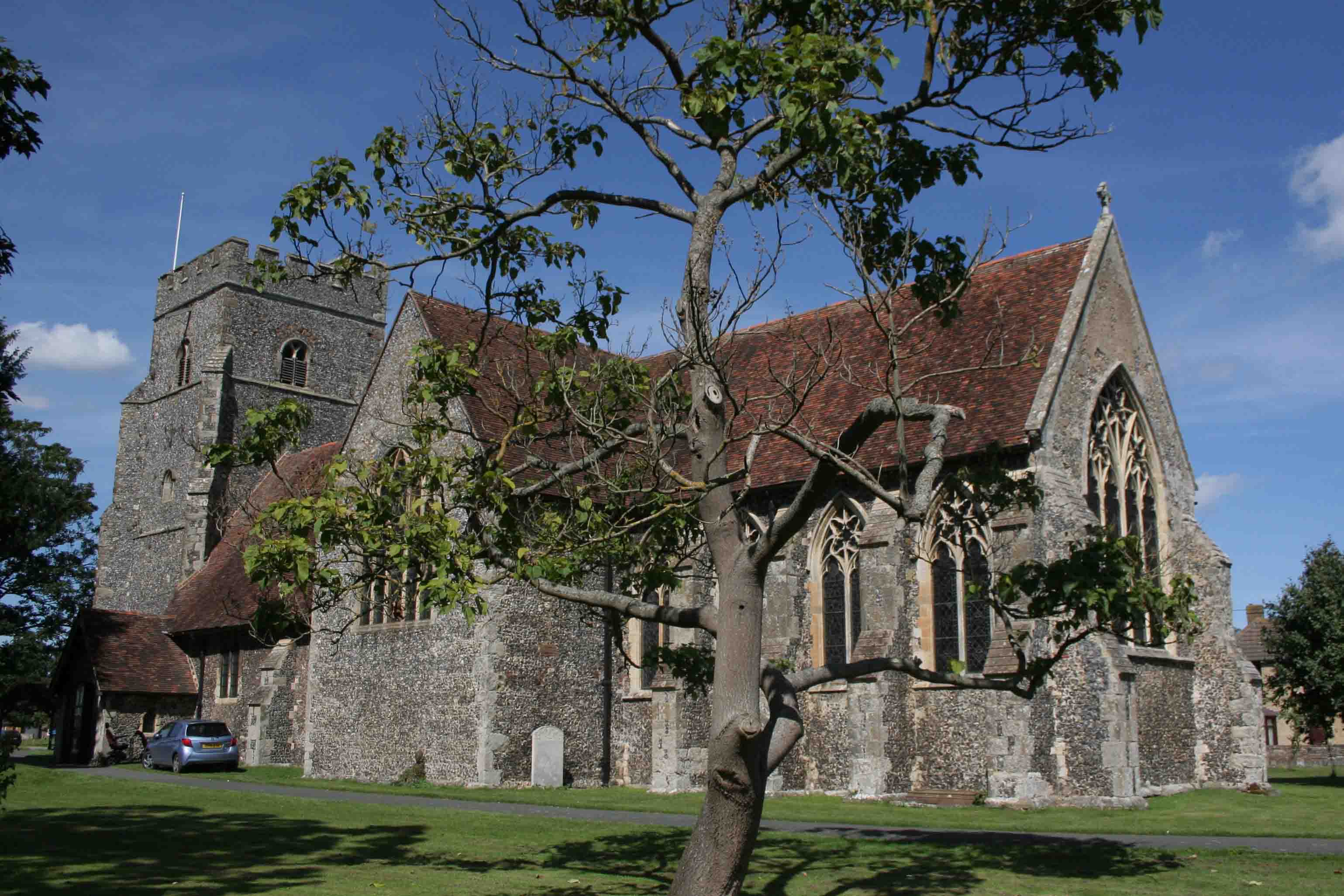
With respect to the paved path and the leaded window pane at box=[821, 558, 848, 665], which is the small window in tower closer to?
the paved path

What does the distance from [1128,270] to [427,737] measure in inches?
700

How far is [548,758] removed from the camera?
24.1 meters

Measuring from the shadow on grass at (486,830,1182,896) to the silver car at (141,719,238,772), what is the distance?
1889 centimetres

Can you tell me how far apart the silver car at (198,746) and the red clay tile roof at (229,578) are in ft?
9.88

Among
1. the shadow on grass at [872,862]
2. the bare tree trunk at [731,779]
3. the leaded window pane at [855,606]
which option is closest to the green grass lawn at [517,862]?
the shadow on grass at [872,862]

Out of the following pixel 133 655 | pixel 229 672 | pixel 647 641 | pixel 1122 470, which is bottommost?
pixel 229 672

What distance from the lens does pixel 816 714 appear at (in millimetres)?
22531

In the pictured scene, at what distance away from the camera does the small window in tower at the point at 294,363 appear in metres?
43.5

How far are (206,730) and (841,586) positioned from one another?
59.1 ft

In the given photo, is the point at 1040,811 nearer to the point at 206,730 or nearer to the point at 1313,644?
the point at 1313,644

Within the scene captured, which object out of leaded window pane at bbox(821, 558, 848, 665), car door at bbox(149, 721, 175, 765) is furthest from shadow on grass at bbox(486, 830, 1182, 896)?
car door at bbox(149, 721, 175, 765)

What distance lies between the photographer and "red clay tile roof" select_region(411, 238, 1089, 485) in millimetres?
21109

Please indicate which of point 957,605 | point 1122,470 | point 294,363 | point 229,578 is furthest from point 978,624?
point 294,363

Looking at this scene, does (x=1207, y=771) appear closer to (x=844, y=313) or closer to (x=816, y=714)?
(x=816, y=714)
